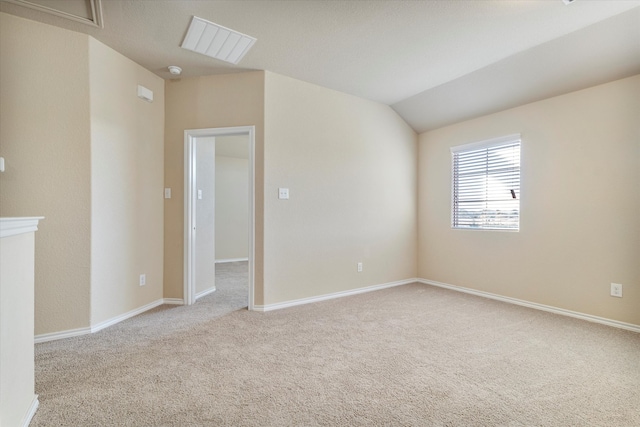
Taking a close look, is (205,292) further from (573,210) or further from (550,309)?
(573,210)

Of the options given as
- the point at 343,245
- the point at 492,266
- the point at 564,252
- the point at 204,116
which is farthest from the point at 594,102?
the point at 204,116

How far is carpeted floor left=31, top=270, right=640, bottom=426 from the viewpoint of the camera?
1521mm

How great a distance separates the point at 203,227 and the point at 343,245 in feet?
6.05

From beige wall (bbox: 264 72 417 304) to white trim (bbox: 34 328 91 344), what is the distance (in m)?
1.61

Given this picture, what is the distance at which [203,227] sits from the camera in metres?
3.86

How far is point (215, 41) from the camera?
2.58m

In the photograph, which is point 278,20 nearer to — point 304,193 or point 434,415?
point 304,193

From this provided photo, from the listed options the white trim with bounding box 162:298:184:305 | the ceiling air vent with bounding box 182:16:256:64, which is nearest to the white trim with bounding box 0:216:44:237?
the ceiling air vent with bounding box 182:16:256:64

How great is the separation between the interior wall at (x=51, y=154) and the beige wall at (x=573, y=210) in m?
4.27

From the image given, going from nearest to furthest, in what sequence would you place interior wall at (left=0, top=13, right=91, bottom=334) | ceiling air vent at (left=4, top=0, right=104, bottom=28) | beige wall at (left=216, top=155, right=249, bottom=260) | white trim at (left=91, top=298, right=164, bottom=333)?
ceiling air vent at (left=4, top=0, right=104, bottom=28) < interior wall at (left=0, top=13, right=91, bottom=334) < white trim at (left=91, top=298, right=164, bottom=333) < beige wall at (left=216, top=155, right=249, bottom=260)

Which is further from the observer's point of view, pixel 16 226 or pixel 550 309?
pixel 550 309

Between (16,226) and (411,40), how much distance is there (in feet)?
9.60

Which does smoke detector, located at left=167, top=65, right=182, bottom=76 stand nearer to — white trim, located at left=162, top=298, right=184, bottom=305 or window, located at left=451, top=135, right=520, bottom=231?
white trim, located at left=162, top=298, right=184, bottom=305

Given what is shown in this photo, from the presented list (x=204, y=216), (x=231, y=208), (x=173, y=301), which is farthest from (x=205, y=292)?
(x=231, y=208)
